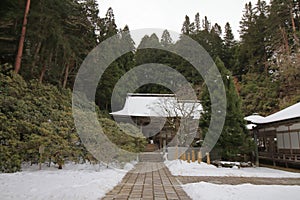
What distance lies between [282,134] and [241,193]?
940 centimetres

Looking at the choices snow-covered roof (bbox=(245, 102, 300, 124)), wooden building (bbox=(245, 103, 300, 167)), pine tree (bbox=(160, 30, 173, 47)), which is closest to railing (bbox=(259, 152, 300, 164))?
wooden building (bbox=(245, 103, 300, 167))

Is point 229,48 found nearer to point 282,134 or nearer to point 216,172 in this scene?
point 282,134

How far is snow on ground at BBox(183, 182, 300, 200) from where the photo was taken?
388cm

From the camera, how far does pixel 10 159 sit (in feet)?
21.5

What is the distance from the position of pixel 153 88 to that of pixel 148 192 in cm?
2273

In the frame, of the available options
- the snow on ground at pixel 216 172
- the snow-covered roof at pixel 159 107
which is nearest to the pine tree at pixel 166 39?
the snow-covered roof at pixel 159 107

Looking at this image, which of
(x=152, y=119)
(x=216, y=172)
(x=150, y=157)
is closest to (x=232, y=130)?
(x=216, y=172)

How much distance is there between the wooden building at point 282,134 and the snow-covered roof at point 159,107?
365 centimetres

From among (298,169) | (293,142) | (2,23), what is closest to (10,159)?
(2,23)

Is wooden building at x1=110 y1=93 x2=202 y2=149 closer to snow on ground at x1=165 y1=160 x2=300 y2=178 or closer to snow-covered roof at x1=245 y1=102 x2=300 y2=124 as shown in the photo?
snow-covered roof at x1=245 y1=102 x2=300 y2=124

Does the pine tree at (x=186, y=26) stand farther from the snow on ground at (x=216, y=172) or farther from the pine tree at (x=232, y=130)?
the snow on ground at (x=216, y=172)

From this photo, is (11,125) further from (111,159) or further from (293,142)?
(293,142)

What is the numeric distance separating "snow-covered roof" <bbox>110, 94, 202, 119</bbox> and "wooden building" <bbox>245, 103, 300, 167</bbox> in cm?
365

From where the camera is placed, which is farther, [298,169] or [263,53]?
[263,53]
